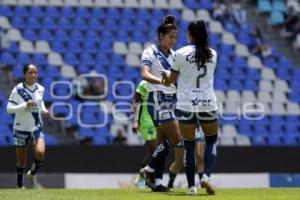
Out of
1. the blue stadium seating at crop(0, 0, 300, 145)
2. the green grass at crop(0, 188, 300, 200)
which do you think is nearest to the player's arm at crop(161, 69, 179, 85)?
the green grass at crop(0, 188, 300, 200)

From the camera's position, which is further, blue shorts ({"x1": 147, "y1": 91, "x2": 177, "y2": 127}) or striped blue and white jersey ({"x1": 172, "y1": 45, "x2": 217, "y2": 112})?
blue shorts ({"x1": 147, "y1": 91, "x2": 177, "y2": 127})

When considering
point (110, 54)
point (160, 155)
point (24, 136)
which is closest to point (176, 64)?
point (160, 155)

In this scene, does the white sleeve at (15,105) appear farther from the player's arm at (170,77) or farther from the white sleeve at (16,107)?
the player's arm at (170,77)

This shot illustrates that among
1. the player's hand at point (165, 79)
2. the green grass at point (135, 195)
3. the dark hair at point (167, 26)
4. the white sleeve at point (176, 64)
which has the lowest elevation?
the green grass at point (135, 195)

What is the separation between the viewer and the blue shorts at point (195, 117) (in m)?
10.8

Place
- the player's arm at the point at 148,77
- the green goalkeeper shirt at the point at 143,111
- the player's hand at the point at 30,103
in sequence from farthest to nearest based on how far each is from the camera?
the green goalkeeper shirt at the point at 143,111
the player's hand at the point at 30,103
the player's arm at the point at 148,77

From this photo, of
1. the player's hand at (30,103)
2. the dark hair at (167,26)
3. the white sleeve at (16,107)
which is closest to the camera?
the dark hair at (167,26)

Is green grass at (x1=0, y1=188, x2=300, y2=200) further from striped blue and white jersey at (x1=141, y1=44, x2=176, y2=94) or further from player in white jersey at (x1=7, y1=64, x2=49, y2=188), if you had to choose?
player in white jersey at (x1=7, y1=64, x2=49, y2=188)

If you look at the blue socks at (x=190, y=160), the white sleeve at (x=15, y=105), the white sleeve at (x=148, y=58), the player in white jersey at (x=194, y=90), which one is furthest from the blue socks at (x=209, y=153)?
the white sleeve at (x=15, y=105)

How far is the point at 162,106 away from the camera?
11766 mm

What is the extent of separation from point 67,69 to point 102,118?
6.66 ft

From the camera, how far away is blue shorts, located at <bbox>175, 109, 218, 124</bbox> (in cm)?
1078

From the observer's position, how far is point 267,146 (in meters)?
19.9

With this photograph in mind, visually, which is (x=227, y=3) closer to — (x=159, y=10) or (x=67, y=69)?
(x=159, y=10)
